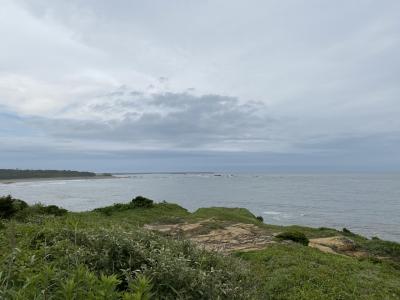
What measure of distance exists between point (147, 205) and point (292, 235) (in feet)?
39.4

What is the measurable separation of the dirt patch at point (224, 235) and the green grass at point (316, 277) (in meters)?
1.92

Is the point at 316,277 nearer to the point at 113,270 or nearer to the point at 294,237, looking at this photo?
the point at 113,270

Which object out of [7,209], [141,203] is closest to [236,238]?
[7,209]

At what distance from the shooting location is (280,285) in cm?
821

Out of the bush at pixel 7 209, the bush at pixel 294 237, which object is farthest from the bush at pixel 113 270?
the bush at pixel 7 209

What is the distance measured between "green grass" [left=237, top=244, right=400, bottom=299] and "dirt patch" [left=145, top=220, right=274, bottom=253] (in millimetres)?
1924

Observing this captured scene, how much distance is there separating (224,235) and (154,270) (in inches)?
421

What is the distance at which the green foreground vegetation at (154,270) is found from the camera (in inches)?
165

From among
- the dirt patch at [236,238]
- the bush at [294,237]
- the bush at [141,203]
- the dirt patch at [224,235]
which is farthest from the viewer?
the bush at [141,203]

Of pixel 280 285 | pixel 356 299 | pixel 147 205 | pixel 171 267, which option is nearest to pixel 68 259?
pixel 171 267

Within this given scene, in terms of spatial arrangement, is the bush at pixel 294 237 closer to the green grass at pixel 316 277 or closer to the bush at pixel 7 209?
the green grass at pixel 316 277

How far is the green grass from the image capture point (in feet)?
26.0

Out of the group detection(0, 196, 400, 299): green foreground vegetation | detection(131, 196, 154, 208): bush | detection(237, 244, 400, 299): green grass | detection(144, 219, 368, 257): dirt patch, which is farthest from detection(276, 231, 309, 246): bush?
detection(131, 196, 154, 208): bush

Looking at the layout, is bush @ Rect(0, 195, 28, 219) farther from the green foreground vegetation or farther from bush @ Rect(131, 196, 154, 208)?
the green foreground vegetation
